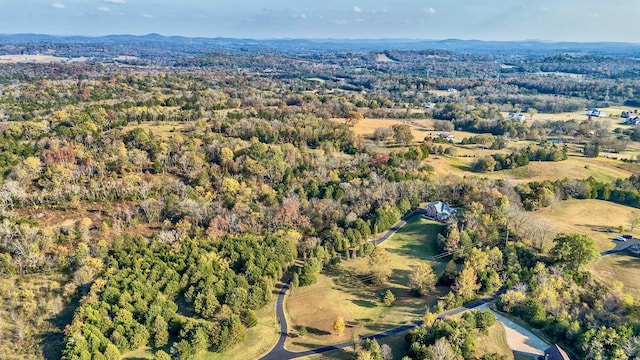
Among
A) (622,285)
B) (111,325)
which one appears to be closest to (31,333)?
(111,325)

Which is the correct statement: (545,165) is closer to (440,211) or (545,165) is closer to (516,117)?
(440,211)

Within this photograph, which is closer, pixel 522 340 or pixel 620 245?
pixel 522 340

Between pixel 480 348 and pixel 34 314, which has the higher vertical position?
pixel 480 348

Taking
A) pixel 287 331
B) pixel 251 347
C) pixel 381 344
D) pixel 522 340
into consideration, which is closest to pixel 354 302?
pixel 381 344

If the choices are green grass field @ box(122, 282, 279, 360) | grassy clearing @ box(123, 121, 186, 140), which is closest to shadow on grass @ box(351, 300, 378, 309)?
green grass field @ box(122, 282, 279, 360)

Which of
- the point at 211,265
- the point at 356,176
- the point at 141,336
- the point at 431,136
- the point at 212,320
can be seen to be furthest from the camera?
the point at 431,136

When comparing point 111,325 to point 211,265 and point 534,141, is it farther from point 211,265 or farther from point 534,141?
point 534,141
